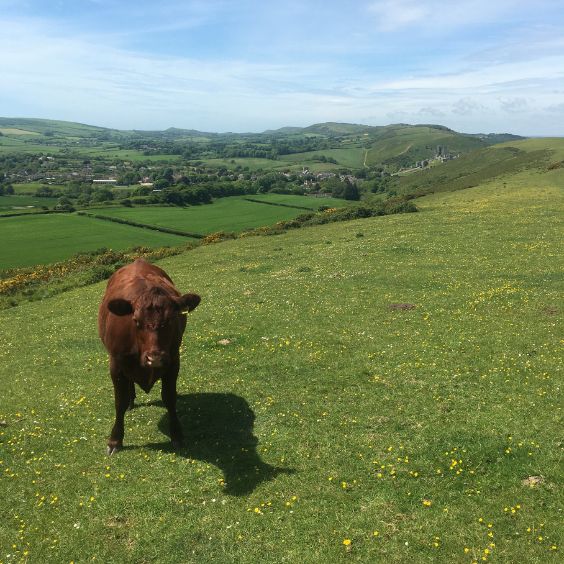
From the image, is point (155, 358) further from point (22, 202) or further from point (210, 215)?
point (22, 202)

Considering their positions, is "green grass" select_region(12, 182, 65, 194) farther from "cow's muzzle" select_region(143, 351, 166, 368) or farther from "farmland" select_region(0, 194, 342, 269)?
"cow's muzzle" select_region(143, 351, 166, 368)

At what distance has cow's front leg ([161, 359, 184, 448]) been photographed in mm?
11633

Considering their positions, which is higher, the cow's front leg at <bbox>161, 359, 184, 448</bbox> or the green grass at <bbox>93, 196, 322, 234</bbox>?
the cow's front leg at <bbox>161, 359, 184, 448</bbox>

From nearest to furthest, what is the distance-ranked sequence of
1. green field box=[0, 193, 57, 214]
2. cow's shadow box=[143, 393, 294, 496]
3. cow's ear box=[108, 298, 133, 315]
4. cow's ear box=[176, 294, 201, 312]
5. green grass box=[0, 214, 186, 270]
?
cow's ear box=[108, 298, 133, 315] → cow's ear box=[176, 294, 201, 312] → cow's shadow box=[143, 393, 294, 496] → green grass box=[0, 214, 186, 270] → green field box=[0, 193, 57, 214]

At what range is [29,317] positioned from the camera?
2814cm

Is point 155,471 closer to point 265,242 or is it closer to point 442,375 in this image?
point 442,375

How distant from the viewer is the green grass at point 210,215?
9081 cm

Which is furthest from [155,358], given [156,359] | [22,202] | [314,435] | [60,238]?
[22,202]

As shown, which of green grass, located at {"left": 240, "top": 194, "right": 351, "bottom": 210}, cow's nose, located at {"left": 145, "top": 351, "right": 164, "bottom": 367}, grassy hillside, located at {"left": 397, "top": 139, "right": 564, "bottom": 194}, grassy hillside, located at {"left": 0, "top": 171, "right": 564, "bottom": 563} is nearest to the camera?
grassy hillside, located at {"left": 0, "top": 171, "right": 564, "bottom": 563}

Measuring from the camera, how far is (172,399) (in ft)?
38.6

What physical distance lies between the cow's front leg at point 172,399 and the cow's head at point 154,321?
1.80 metres

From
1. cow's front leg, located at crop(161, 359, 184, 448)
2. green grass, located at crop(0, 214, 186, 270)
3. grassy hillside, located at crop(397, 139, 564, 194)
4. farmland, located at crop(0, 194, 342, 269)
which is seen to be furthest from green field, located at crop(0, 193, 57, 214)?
cow's front leg, located at crop(161, 359, 184, 448)

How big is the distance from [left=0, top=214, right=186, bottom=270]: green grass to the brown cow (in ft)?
187

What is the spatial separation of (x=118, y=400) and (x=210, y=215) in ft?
315
